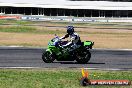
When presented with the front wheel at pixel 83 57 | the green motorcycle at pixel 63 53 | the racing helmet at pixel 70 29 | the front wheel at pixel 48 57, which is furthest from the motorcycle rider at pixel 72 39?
the front wheel at pixel 48 57

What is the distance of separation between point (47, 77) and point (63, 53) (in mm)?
5147

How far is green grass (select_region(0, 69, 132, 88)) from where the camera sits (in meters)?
16.3

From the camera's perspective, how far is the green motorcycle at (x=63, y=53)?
2283 centimetres

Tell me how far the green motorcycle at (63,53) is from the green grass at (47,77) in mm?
2530

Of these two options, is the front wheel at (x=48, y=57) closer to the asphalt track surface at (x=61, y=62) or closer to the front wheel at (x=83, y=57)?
the asphalt track surface at (x=61, y=62)

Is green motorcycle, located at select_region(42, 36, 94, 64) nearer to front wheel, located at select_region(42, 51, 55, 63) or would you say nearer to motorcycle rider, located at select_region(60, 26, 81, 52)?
front wheel, located at select_region(42, 51, 55, 63)

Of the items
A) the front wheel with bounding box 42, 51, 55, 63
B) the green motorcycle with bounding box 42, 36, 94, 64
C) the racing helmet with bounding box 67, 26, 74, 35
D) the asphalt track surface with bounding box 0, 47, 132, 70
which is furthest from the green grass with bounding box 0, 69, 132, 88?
the racing helmet with bounding box 67, 26, 74, 35

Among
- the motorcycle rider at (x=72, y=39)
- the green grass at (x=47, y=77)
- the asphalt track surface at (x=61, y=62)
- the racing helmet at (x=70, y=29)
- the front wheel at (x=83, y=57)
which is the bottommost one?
the asphalt track surface at (x=61, y=62)

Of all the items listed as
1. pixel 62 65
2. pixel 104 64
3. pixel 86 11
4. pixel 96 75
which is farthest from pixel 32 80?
pixel 86 11

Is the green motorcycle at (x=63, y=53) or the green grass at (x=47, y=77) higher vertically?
the green motorcycle at (x=63, y=53)

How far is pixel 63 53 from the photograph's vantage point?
22984 millimetres

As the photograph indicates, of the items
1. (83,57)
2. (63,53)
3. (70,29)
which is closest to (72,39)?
(70,29)

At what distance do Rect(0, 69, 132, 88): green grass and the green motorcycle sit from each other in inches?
99.6

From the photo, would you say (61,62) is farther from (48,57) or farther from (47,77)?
(47,77)
